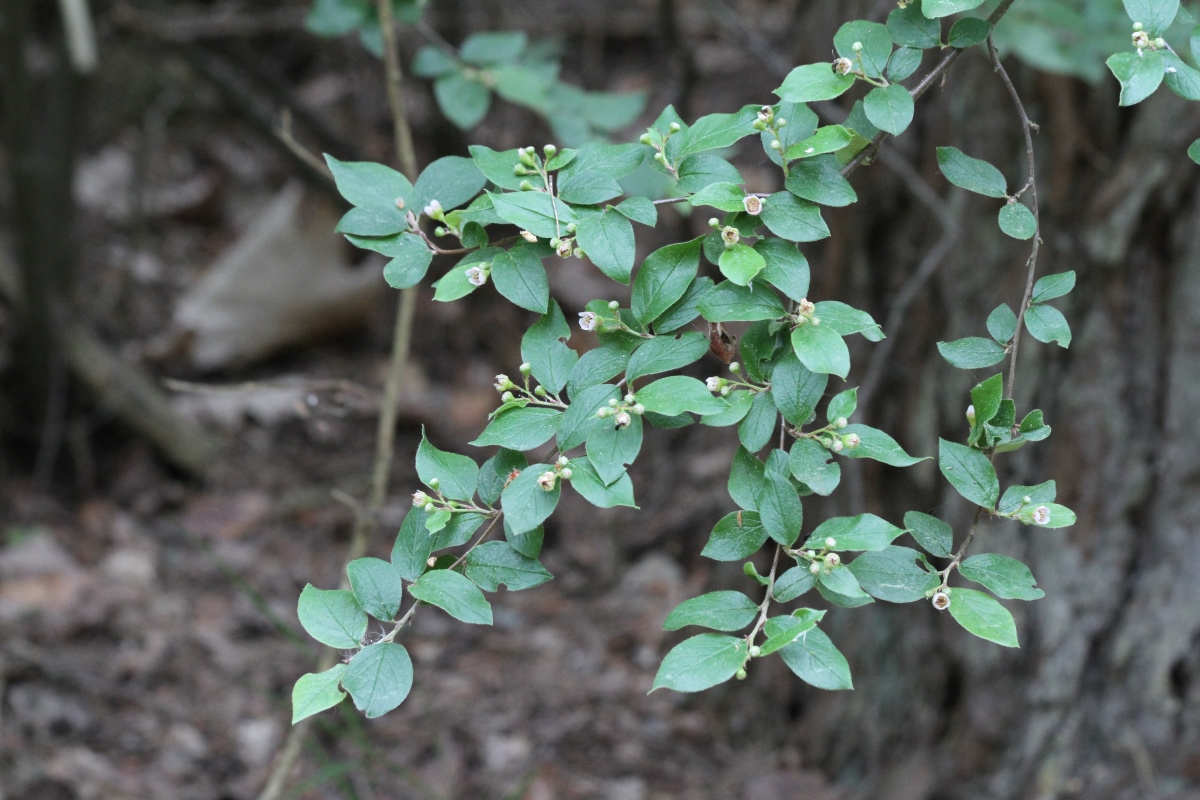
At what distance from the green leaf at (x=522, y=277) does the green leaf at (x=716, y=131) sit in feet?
0.55

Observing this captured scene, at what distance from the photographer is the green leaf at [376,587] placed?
836 millimetres

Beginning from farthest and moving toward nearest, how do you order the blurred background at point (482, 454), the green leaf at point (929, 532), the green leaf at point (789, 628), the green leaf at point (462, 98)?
1. the blurred background at point (482, 454)
2. the green leaf at point (462, 98)
3. the green leaf at point (929, 532)
4. the green leaf at point (789, 628)

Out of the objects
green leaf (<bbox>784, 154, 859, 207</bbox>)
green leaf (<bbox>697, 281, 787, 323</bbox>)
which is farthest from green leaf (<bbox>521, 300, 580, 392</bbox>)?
green leaf (<bbox>784, 154, 859, 207</bbox>)

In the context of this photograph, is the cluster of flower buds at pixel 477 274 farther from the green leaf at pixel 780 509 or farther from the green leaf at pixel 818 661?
the green leaf at pixel 818 661

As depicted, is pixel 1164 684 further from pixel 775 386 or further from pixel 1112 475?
pixel 775 386

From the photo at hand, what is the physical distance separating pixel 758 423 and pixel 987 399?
0.64 feet

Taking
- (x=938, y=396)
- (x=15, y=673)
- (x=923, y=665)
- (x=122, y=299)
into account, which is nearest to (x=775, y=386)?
(x=938, y=396)

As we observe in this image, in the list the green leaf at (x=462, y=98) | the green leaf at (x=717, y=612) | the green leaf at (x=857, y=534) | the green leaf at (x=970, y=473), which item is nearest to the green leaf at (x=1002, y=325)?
the green leaf at (x=970, y=473)

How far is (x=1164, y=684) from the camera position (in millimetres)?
1944

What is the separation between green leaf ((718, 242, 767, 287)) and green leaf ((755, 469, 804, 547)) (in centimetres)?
16

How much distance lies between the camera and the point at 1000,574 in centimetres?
83

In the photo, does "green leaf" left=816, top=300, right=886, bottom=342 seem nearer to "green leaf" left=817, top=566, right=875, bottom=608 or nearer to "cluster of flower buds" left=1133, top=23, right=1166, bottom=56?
"green leaf" left=817, top=566, right=875, bottom=608

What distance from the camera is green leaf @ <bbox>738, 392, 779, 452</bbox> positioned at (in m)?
0.83

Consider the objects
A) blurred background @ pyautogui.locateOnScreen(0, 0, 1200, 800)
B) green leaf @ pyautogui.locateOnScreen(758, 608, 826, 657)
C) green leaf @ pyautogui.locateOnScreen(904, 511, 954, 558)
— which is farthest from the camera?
blurred background @ pyautogui.locateOnScreen(0, 0, 1200, 800)
